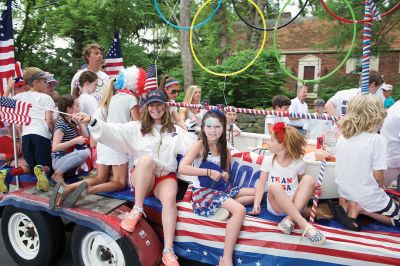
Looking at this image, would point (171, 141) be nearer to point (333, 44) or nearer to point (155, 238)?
point (155, 238)

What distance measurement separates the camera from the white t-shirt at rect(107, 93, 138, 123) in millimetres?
3793

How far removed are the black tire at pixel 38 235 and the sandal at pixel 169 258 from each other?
4.09 feet

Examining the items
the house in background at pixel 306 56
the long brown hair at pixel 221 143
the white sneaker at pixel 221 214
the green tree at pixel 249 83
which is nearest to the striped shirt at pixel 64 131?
the long brown hair at pixel 221 143

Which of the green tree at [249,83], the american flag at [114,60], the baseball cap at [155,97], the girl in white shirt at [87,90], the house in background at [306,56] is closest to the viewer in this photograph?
the baseball cap at [155,97]

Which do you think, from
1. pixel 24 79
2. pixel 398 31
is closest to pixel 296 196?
pixel 24 79

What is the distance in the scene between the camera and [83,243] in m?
3.33

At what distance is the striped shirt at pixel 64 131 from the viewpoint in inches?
162

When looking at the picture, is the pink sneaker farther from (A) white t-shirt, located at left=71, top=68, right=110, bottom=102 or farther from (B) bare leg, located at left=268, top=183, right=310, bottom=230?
(A) white t-shirt, located at left=71, top=68, right=110, bottom=102

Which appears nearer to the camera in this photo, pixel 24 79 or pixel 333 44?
pixel 24 79

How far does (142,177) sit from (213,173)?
644mm

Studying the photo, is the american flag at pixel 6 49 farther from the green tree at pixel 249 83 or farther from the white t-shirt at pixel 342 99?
the green tree at pixel 249 83

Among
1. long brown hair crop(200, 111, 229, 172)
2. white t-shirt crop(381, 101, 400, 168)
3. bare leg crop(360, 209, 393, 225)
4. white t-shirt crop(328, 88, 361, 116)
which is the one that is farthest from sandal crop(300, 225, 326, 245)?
white t-shirt crop(328, 88, 361, 116)

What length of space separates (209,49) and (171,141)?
1682cm

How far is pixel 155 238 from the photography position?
3.22 metres
